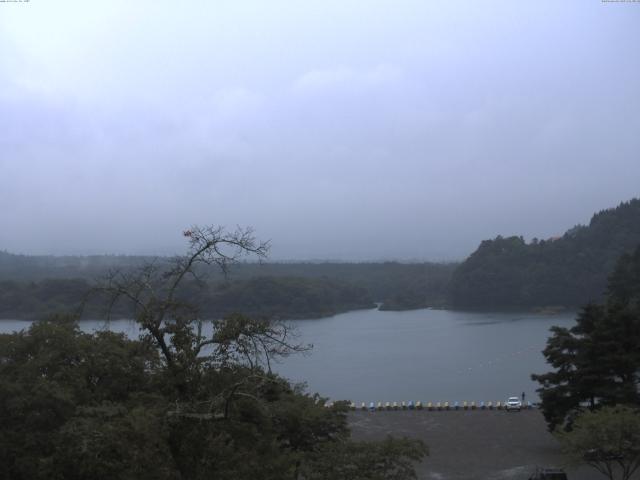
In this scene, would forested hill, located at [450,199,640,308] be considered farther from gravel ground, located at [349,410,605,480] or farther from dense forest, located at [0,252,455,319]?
gravel ground, located at [349,410,605,480]

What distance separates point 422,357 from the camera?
31969 mm

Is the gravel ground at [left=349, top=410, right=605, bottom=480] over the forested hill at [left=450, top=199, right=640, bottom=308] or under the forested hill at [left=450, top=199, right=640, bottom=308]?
under

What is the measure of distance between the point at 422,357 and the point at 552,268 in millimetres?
24269

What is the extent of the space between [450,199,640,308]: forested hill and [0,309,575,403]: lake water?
4017 mm

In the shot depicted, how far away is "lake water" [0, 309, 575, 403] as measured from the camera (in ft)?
78.1

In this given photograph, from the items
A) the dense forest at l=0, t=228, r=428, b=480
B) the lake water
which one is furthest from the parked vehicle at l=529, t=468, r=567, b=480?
the lake water

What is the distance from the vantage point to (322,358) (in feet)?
104

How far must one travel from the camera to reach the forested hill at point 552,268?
5016cm

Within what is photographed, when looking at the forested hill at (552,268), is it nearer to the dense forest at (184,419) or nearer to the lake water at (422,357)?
the lake water at (422,357)

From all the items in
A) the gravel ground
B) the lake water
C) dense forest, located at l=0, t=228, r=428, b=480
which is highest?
dense forest, located at l=0, t=228, r=428, b=480

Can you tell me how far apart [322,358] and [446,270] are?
143ft

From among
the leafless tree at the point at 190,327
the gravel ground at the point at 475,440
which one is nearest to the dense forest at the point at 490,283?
the gravel ground at the point at 475,440

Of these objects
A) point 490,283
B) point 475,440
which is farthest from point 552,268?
point 475,440

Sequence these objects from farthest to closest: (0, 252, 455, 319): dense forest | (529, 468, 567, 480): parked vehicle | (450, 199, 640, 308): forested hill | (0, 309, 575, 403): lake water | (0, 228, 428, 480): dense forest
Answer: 1. (450, 199, 640, 308): forested hill
2. (0, 252, 455, 319): dense forest
3. (0, 309, 575, 403): lake water
4. (529, 468, 567, 480): parked vehicle
5. (0, 228, 428, 480): dense forest
